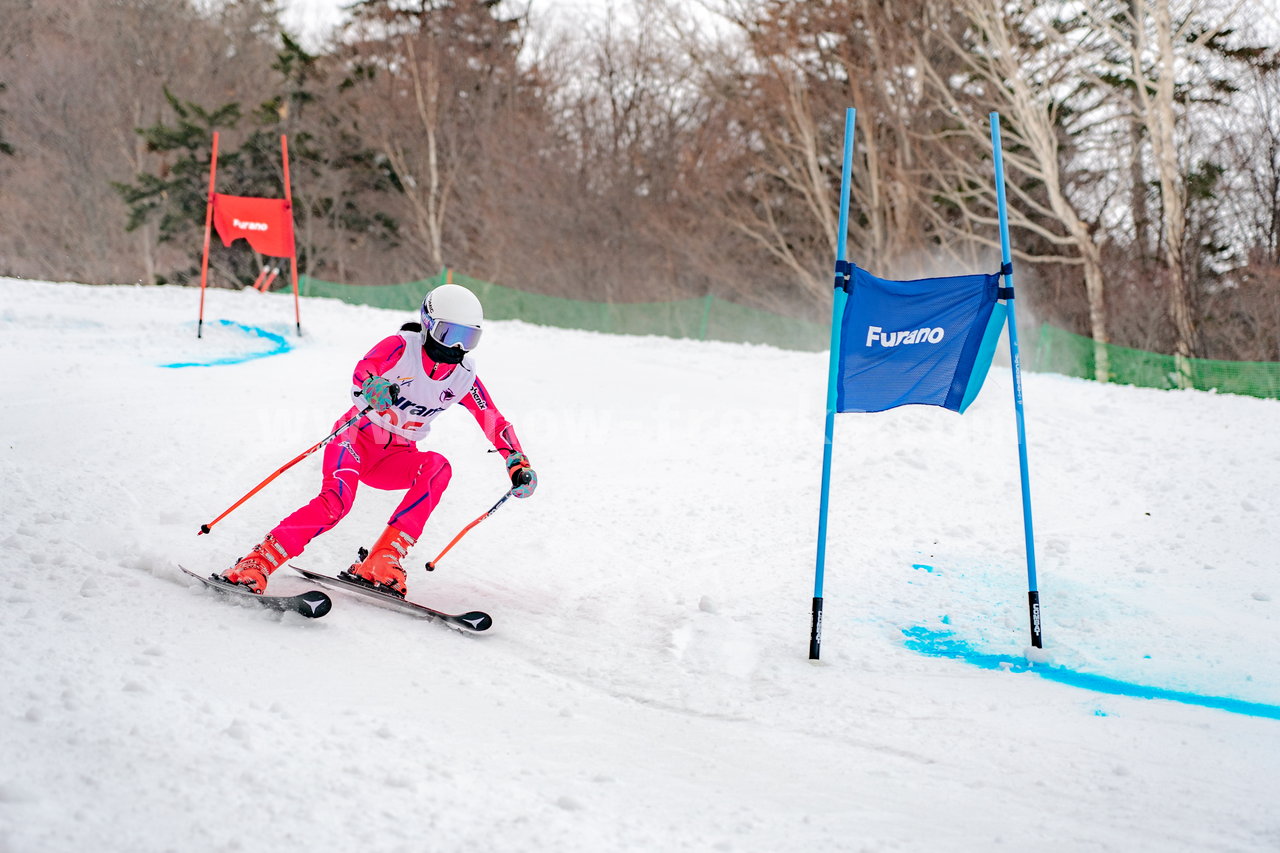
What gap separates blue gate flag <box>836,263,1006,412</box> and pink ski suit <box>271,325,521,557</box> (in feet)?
6.27

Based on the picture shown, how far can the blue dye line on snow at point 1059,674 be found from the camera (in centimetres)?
420

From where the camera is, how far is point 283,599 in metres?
4.41

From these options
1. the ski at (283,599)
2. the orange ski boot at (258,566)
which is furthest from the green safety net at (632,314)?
the ski at (283,599)

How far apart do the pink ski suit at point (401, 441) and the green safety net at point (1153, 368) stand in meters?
10.9

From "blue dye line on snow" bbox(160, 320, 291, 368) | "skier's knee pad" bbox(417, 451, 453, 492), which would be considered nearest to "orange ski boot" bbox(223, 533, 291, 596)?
"skier's knee pad" bbox(417, 451, 453, 492)

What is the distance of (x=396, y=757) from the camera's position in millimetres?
3104

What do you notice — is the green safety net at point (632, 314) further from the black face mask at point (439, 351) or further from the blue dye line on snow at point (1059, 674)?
the blue dye line on snow at point (1059, 674)

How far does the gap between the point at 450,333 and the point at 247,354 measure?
872cm

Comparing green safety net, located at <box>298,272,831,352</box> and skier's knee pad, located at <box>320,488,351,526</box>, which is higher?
green safety net, located at <box>298,272,831,352</box>

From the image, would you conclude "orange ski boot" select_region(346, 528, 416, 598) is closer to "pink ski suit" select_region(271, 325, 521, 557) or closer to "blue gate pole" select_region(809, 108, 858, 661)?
"pink ski suit" select_region(271, 325, 521, 557)

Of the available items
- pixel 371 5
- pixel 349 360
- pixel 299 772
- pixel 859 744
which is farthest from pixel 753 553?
pixel 371 5

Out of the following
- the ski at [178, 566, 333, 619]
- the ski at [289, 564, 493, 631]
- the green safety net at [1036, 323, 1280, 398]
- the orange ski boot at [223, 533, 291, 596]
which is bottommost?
the ski at [289, 564, 493, 631]

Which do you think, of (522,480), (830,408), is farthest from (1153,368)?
(522,480)

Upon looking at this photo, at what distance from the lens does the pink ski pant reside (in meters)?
4.84
